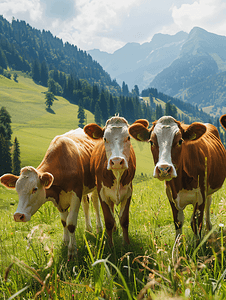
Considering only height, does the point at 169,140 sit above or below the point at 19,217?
above

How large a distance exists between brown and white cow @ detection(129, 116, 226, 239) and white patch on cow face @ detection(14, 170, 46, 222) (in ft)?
6.59

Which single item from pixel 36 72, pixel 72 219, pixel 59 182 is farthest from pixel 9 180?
pixel 36 72

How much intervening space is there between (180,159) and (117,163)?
3.66 ft

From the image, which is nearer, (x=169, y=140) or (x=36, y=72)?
(x=169, y=140)

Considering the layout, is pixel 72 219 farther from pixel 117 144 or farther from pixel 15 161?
pixel 15 161

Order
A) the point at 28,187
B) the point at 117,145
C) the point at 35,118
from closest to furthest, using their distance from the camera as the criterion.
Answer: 1. the point at 28,187
2. the point at 117,145
3. the point at 35,118

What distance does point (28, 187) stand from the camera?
13.4 feet

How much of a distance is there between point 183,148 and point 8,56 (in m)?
193

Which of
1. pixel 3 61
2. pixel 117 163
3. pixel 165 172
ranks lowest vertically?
pixel 165 172

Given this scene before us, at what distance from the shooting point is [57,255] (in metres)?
4.79

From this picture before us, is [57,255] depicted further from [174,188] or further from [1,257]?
[174,188]

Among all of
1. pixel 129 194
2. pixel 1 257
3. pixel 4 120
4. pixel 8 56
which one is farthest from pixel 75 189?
pixel 8 56

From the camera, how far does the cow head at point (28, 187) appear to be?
405 cm

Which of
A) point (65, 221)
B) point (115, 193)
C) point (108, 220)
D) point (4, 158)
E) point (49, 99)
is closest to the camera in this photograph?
point (115, 193)
